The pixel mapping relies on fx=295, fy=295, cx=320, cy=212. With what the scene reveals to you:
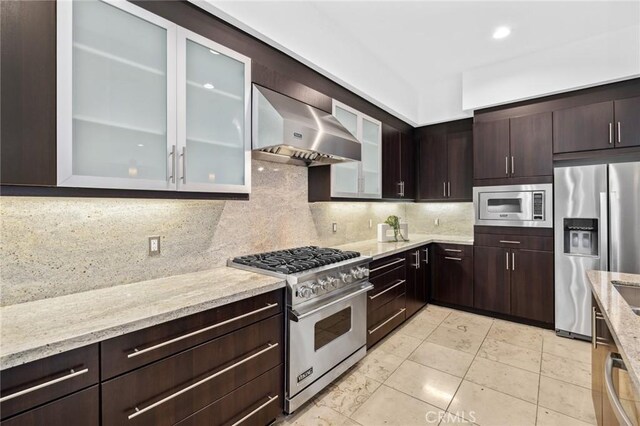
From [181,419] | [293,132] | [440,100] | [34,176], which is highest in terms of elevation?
[440,100]

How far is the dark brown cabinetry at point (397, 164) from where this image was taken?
3.64 m

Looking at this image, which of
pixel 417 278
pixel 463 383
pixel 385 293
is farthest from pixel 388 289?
pixel 463 383

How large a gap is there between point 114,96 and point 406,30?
2623 millimetres

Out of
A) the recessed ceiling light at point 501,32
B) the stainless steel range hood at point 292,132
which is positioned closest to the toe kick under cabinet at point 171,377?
the stainless steel range hood at point 292,132

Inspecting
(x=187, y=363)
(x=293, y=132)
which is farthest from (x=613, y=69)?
(x=187, y=363)

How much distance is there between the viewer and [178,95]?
162 centimetres

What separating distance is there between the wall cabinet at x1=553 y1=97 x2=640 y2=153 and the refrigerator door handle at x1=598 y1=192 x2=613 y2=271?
56 cm

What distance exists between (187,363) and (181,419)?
0.25 meters

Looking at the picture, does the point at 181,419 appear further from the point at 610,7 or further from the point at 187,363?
the point at 610,7

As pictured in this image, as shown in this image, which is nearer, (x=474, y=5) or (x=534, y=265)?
(x=474, y=5)

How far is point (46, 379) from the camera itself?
0.99 m

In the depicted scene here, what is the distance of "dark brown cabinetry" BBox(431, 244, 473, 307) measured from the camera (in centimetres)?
376

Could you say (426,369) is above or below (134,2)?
below

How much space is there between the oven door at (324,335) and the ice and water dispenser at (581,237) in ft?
7.47
